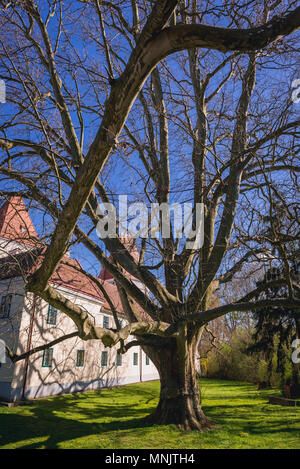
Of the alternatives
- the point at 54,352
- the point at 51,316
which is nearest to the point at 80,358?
the point at 54,352

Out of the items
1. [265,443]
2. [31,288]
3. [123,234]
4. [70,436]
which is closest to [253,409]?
[265,443]

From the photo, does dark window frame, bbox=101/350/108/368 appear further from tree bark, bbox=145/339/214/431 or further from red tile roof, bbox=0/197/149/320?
tree bark, bbox=145/339/214/431

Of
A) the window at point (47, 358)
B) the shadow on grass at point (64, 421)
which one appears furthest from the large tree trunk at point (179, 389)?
the window at point (47, 358)

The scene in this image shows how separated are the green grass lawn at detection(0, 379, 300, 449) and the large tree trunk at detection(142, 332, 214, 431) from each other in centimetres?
28

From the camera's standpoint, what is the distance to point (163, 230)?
7195 millimetres

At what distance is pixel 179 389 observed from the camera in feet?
26.2

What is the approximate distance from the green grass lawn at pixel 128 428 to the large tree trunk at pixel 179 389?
282mm

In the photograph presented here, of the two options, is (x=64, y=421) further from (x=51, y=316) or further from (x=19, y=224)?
(x=51, y=316)

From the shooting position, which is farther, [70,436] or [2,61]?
[70,436]

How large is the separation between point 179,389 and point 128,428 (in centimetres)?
216

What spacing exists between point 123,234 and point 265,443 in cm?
605

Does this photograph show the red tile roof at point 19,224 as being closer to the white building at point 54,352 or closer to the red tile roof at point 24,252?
the red tile roof at point 24,252

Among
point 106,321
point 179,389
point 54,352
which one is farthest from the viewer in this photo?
point 106,321
